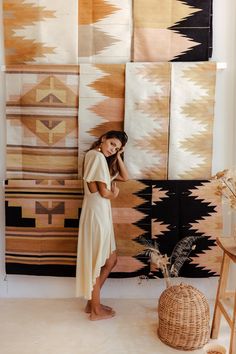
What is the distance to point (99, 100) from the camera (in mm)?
2830

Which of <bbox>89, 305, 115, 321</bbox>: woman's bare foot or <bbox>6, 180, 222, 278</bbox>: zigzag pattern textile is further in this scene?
<bbox>6, 180, 222, 278</bbox>: zigzag pattern textile

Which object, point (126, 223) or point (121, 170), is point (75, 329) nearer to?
point (126, 223)

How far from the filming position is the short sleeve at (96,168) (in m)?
2.58

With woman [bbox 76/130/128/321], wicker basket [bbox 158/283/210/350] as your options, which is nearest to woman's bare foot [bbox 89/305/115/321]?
woman [bbox 76/130/128/321]

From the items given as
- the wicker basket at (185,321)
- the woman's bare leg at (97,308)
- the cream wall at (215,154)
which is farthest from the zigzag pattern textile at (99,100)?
the wicker basket at (185,321)

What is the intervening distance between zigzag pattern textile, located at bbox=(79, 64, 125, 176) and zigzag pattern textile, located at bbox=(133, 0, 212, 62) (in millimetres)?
237

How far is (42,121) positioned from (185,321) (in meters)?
1.59

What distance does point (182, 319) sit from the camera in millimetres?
2365

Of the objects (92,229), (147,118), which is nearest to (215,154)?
(147,118)

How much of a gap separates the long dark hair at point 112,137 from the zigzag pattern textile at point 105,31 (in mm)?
525

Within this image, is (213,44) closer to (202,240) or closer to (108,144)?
(108,144)

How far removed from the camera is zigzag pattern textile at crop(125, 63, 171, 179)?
2791mm

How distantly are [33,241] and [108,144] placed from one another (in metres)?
0.89

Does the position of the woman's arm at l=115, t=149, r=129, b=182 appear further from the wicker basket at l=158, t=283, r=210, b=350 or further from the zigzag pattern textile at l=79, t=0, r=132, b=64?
the wicker basket at l=158, t=283, r=210, b=350
